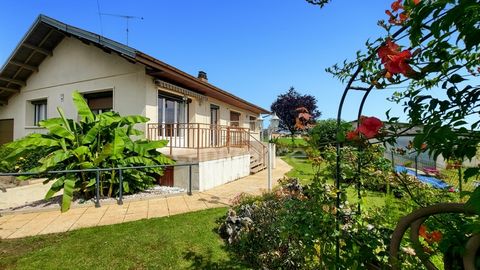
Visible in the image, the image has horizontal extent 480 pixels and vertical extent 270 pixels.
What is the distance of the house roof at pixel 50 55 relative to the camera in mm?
10234

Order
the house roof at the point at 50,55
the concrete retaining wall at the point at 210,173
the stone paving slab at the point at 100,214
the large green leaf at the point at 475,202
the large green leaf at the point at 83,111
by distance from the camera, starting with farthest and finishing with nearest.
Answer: the house roof at the point at 50,55 < the concrete retaining wall at the point at 210,173 < the large green leaf at the point at 83,111 < the stone paving slab at the point at 100,214 < the large green leaf at the point at 475,202

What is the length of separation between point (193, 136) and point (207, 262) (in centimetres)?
737

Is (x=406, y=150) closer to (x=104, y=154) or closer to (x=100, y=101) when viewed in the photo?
(x=104, y=154)

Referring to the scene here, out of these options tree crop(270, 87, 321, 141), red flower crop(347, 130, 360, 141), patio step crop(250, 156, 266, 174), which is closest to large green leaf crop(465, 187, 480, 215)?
red flower crop(347, 130, 360, 141)

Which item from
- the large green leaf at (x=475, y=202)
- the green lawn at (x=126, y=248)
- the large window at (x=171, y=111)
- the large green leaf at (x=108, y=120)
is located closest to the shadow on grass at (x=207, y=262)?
the green lawn at (x=126, y=248)

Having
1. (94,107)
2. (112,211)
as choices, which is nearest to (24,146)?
(112,211)

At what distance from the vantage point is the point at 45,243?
4805 millimetres

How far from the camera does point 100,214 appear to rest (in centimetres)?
647

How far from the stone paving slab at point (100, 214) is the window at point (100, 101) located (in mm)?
6595

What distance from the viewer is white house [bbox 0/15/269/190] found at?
415 inches

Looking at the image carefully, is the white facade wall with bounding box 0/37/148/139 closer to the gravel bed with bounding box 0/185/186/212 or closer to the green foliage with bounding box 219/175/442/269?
the gravel bed with bounding box 0/185/186/212

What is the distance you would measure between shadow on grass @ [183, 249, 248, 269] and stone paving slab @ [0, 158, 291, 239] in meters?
2.43

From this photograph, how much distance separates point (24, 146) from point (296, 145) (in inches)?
315

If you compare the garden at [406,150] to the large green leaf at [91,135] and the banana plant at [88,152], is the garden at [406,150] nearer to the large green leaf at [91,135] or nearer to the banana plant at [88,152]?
the banana plant at [88,152]
